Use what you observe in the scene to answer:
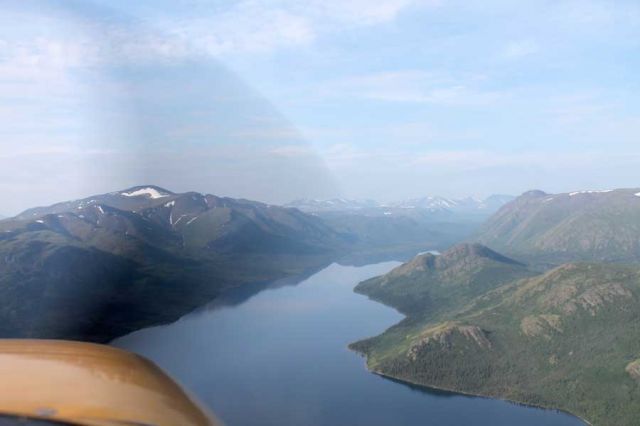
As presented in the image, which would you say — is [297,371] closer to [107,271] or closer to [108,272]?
[107,271]

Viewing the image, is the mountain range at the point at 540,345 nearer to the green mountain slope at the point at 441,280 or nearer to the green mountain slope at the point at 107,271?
the green mountain slope at the point at 441,280

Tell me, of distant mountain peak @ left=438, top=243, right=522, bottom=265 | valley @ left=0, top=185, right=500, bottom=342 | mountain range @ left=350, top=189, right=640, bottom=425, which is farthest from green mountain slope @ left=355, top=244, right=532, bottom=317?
valley @ left=0, top=185, right=500, bottom=342

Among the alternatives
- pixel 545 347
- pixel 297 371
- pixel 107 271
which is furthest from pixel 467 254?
pixel 107 271

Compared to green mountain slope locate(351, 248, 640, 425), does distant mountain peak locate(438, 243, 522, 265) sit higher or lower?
higher

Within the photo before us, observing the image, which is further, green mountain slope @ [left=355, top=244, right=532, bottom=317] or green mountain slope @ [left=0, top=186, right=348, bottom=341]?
green mountain slope @ [left=355, top=244, right=532, bottom=317]

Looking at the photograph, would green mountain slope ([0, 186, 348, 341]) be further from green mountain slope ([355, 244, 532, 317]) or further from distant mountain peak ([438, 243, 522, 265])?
distant mountain peak ([438, 243, 522, 265])

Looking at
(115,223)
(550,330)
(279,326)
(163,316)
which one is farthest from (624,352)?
(115,223)
